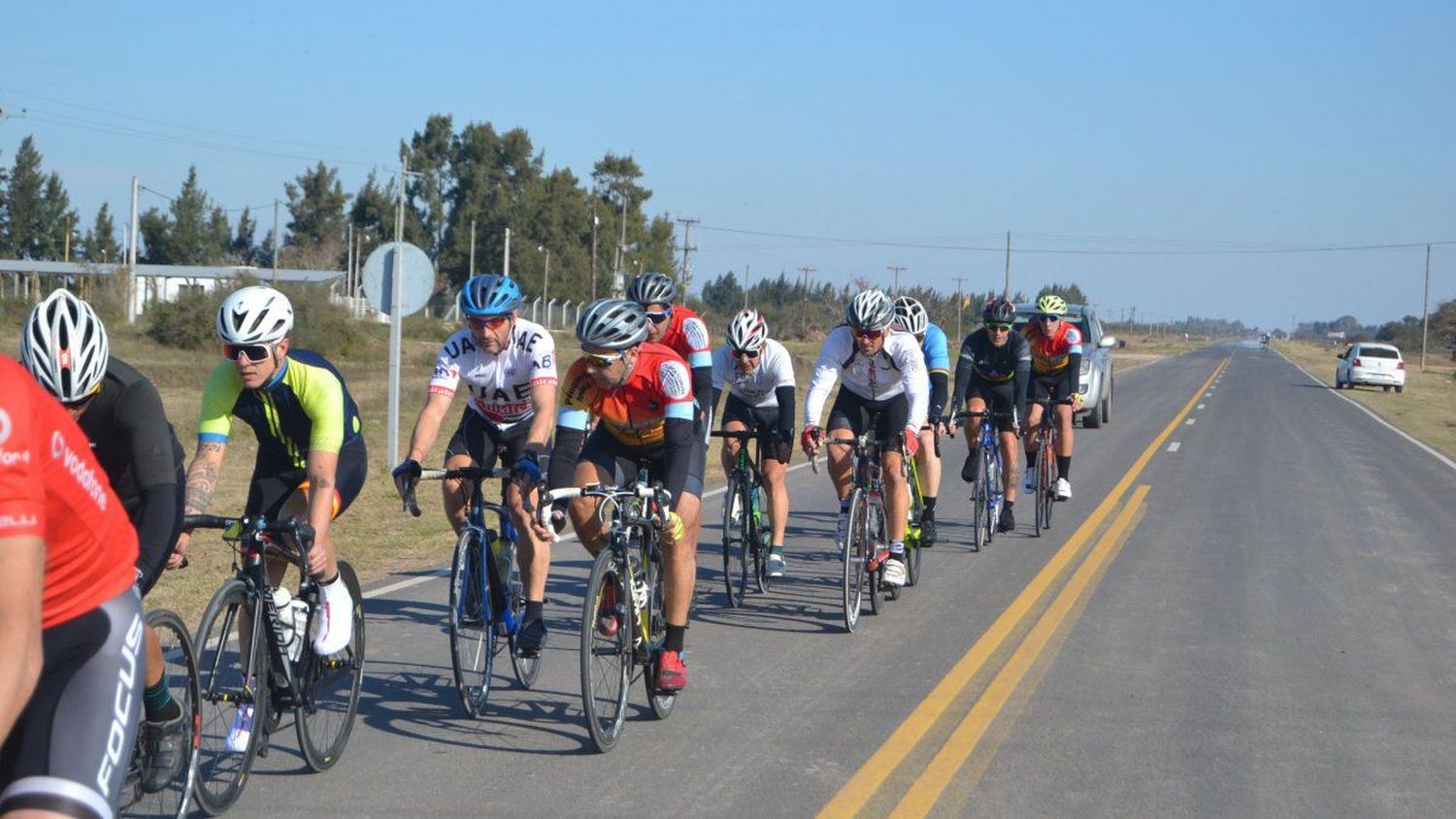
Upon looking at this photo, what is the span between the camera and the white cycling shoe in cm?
564

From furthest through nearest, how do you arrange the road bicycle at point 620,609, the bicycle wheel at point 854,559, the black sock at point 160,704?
the bicycle wheel at point 854,559 → the road bicycle at point 620,609 → the black sock at point 160,704

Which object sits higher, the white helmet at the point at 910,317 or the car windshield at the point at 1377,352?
the white helmet at the point at 910,317

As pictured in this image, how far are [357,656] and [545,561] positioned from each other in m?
1.26

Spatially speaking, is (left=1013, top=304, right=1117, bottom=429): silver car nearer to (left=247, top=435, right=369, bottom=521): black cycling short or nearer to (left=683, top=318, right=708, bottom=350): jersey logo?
(left=683, top=318, right=708, bottom=350): jersey logo

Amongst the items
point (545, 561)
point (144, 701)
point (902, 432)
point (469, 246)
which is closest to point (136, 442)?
point (144, 701)

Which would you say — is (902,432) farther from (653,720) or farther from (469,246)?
(469,246)

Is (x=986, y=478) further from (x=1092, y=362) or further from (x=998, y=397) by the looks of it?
(x=1092, y=362)

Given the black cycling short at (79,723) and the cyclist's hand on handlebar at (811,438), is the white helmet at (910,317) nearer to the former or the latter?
the cyclist's hand on handlebar at (811,438)

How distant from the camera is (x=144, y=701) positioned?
14.4 feet

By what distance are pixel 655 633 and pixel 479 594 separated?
810 mm

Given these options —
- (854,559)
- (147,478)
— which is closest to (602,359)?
(147,478)

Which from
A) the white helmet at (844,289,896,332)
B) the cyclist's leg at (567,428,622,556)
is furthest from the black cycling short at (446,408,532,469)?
the white helmet at (844,289,896,332)

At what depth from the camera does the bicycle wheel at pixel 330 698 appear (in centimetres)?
564

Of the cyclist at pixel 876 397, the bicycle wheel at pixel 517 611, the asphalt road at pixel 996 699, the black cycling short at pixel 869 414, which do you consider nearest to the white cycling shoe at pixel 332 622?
the asphalt road at pixel 996 699
